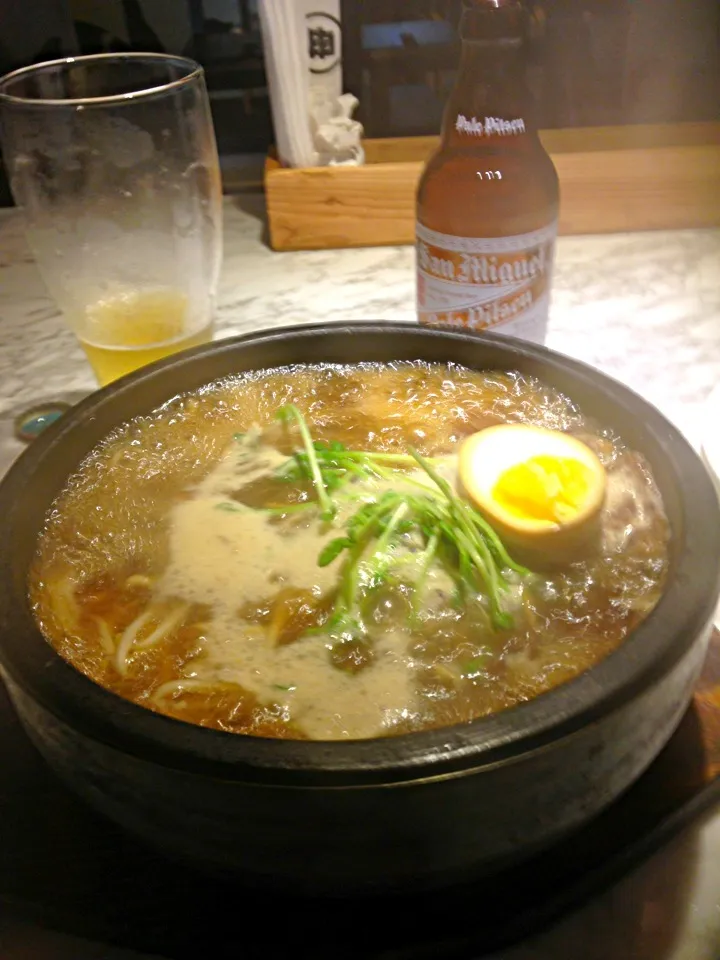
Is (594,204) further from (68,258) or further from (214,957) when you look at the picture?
(214,957)

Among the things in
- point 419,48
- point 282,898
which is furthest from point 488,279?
point 419,48

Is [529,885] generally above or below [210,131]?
below

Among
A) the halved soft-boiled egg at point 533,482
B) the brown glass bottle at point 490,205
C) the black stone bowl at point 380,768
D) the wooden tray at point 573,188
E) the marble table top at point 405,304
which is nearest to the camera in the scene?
the black stone bowl at point 380,768

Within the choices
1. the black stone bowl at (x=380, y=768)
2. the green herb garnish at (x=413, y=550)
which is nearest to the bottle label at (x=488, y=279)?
the green herb garnish at (x=413, y=550)

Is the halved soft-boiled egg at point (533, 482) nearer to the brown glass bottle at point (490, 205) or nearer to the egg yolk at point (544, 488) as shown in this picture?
the egg yolk at point (544, 488)

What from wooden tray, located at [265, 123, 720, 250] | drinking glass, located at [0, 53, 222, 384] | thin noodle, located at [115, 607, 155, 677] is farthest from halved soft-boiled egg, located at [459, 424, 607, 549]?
wooden tray, located at [265, 123, 720, 250]

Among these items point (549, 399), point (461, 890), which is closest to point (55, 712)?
point (461, 890)

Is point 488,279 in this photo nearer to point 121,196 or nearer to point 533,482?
point 533,482
